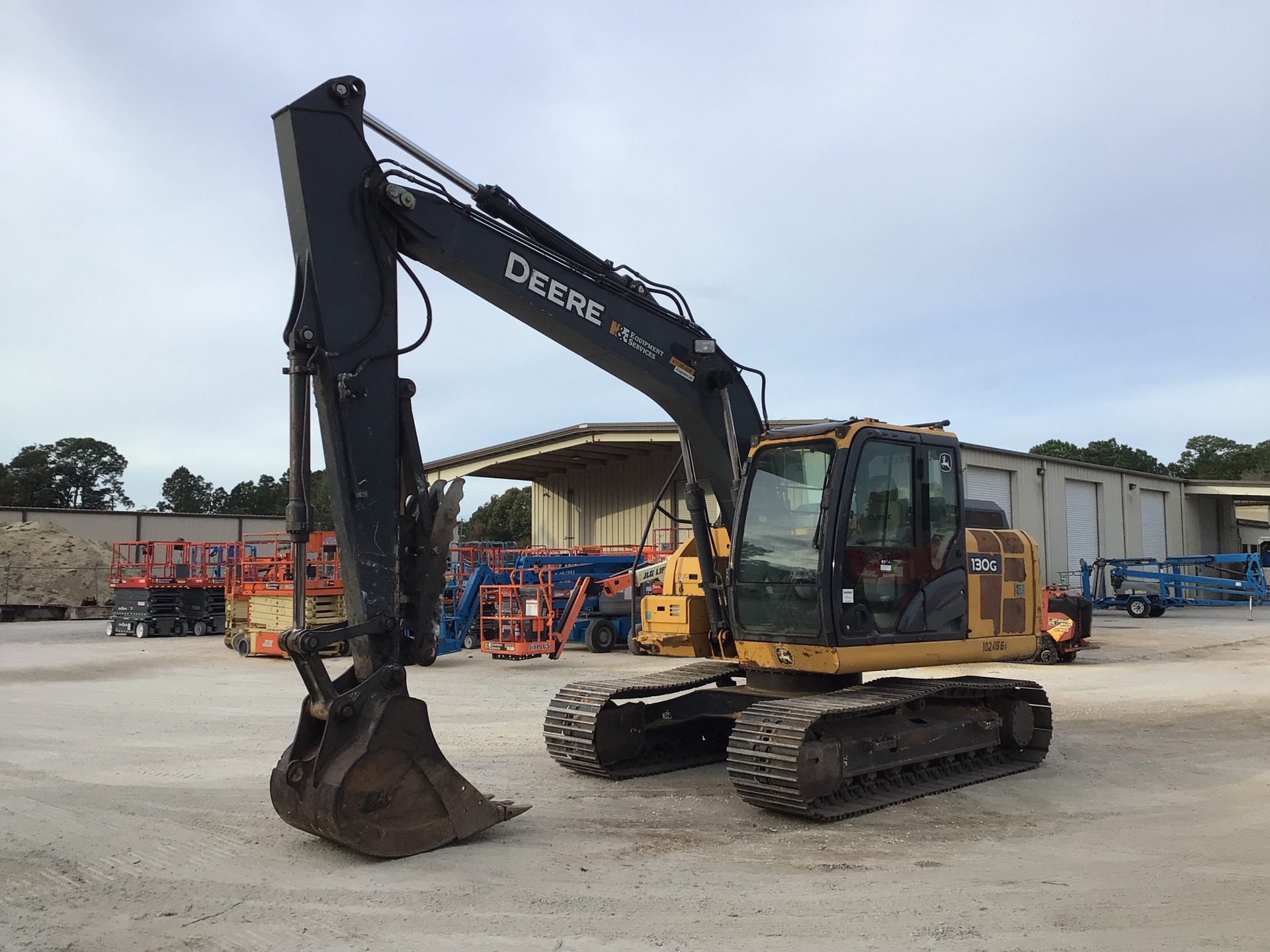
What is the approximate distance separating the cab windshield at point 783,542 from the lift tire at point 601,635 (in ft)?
46.1

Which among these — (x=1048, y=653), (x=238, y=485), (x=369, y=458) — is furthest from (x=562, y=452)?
(x=238, y=485)

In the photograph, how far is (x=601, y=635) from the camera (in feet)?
71.7

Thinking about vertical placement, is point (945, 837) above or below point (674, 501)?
below

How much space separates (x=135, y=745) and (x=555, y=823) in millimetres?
5571

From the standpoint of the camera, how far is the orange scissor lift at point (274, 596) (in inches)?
787

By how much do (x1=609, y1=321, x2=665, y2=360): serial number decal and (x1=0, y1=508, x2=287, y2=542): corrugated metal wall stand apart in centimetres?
3836

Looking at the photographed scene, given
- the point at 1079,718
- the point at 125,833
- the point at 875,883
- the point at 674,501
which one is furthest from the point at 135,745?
the point at 674,501

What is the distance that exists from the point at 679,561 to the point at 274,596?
13.7 m

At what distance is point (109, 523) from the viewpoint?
145ft

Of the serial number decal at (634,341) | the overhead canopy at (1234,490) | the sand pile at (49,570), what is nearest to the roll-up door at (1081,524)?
the overhead canopy at (1234,490)

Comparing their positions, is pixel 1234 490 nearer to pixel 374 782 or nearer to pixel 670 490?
pixel 670 490

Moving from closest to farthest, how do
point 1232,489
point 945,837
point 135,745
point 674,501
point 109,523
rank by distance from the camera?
point 945,837 < point 135,745 < point 674,501 < point 1232,489 < point 109,523

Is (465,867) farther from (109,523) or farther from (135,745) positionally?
(109,523)

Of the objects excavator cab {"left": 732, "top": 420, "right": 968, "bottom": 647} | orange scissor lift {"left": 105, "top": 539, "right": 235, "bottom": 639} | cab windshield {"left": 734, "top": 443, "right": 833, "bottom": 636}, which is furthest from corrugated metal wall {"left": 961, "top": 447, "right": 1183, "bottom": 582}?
cab windshield {"left": 734, "top": 443, "right": 833, "bottom": 636}
